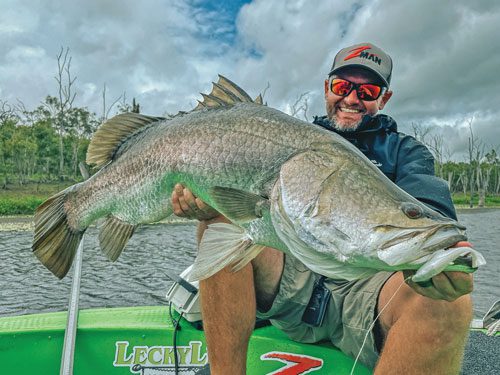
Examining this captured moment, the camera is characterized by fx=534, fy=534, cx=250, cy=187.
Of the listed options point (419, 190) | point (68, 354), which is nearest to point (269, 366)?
point (68, 354)

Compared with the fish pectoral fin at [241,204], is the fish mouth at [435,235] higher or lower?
lower

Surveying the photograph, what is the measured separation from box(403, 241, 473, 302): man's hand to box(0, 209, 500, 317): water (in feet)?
22.3

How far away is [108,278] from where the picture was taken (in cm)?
1070

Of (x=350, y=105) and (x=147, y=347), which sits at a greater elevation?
(x=350, y=105)

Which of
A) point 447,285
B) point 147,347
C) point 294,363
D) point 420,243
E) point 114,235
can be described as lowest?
point 294,363

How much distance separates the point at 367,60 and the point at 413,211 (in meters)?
1.77

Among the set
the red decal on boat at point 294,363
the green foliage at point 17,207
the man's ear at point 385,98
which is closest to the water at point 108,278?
the man's ear at point 385,98

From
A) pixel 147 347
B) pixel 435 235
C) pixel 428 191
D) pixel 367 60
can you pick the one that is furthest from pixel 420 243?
pixel 147 347

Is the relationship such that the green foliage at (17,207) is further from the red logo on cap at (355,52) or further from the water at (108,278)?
the red logo on cap at (355,52)

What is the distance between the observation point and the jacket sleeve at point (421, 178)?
85.9 inches

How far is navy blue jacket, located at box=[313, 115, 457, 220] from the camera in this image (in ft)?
7.29

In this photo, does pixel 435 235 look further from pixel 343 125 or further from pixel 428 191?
pixel 343 125

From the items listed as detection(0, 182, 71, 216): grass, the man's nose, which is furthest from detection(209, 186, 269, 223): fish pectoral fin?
detection(0, 182, 71, 216): grass

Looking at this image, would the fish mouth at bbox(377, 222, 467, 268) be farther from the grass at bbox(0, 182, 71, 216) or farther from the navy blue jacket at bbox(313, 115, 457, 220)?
the grass at bbox(0, 182, 71, 216)
